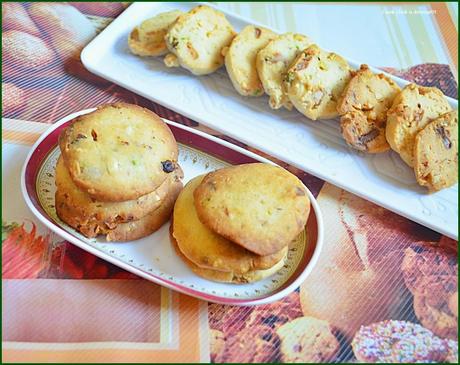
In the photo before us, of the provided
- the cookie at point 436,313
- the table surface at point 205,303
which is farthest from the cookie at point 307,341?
the cookie at point 436,313

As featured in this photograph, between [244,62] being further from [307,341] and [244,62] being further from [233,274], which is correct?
[307,341]

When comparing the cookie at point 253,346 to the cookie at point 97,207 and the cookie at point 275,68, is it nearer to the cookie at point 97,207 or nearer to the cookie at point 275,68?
the cookie at point 97,207

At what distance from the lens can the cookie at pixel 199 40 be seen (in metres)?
1.93

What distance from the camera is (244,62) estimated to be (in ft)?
6.30

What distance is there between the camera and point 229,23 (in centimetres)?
212

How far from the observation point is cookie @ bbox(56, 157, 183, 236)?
1.44 meters

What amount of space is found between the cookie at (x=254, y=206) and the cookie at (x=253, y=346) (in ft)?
0.90

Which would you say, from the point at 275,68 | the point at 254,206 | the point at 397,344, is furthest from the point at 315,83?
the point at 397,344

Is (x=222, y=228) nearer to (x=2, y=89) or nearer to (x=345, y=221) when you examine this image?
(x=345, y=221)

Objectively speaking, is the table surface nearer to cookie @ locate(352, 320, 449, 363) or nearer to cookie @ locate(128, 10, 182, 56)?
cookie @ locate(352, 320, 449, 363)

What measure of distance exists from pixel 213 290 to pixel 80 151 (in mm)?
500

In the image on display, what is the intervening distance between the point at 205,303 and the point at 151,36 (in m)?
1.05

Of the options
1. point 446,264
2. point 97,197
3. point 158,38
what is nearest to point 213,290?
point 97,197

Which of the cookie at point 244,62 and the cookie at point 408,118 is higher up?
the cookie at point 408,118
